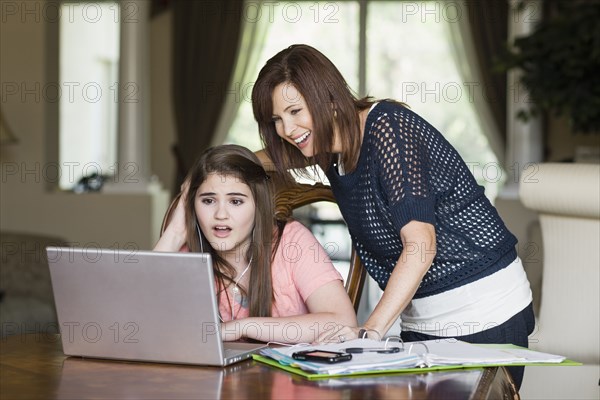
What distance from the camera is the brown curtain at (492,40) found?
7.60m

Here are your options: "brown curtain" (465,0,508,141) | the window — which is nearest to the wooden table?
"brown curtain" (465,0,508,141)

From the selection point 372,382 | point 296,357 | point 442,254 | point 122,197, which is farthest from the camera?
point 122,197

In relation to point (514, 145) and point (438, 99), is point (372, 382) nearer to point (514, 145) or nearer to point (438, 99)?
point (514, 145)

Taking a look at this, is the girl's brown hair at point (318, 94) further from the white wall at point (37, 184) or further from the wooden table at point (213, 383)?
the white wall at point (37, 184)

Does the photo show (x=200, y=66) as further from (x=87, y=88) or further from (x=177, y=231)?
(x=177, y=231)

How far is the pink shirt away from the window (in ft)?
19.8

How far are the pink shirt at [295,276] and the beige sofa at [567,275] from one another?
3.68 ft

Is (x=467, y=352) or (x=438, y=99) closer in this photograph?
(x=467, y=352)

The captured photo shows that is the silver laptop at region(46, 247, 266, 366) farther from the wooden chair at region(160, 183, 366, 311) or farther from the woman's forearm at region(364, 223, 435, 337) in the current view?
the wooden chair at region(160, 183, 366, 311)

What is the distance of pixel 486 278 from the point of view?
2.18 metres

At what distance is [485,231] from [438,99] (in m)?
5.84

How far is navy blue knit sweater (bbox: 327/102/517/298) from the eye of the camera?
6.68 ft

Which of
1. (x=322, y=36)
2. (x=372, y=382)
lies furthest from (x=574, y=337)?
(x=322, y=36)

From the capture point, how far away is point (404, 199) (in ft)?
6.52
